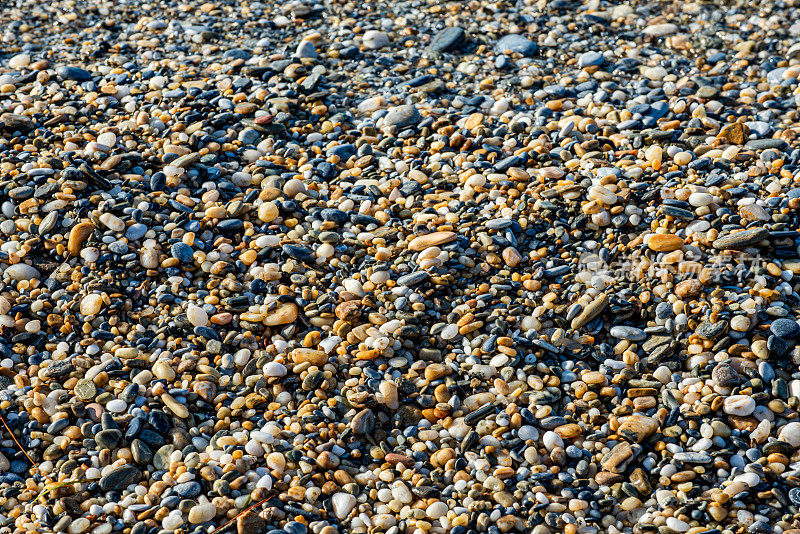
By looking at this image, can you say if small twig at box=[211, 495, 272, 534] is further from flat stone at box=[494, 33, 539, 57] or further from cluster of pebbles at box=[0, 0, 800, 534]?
flat stone at box=[494, 33, 539, 57]

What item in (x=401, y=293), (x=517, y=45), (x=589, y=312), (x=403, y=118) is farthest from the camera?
(x=517, y=45)

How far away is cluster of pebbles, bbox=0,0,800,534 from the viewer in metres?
2.83

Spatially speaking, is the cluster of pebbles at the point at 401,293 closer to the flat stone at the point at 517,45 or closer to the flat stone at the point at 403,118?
the flat stone at the point at 403,118

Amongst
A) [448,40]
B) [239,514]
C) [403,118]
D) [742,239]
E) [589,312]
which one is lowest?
[239,514]

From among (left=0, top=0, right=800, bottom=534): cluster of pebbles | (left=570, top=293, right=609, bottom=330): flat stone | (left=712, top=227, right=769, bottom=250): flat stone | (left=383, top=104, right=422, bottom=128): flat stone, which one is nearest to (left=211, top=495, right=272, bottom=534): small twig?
(left=0, top=0, right=800, bottom=534): cluster of pebbles

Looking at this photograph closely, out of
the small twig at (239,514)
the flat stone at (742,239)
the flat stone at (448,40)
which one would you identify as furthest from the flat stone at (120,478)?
the flat stone at (448,40)

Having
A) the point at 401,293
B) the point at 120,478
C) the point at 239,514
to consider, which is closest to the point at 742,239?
the point at 401,293

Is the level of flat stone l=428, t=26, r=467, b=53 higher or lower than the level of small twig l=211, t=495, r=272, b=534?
higher

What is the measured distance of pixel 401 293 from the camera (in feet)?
11.3

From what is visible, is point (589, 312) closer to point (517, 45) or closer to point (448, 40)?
point (517, 45)

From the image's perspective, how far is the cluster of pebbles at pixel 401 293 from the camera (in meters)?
2.83

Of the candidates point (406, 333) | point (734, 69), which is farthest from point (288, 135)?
point (734, 69)

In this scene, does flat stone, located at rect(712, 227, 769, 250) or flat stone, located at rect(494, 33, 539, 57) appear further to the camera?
flat stone, located at rect(494, 33, 539, 57)

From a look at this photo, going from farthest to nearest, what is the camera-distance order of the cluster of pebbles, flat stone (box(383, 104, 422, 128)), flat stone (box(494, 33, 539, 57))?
flat stone (box(494, 33, 539, 57)) < flat stone (box(383, 104, 422, 128)) < the cluster of pebbles
